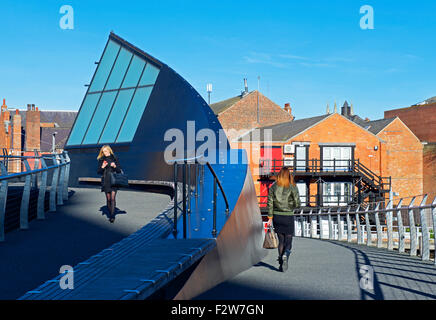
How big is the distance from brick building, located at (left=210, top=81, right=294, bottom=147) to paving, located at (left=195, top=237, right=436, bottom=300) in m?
46.2

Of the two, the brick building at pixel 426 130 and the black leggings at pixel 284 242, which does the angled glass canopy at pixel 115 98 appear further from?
the brick building at pixel 426 130

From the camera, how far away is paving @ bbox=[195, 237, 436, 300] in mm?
5781

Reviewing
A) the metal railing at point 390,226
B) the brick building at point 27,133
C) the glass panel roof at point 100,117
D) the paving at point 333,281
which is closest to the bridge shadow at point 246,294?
the paving at point 333,281

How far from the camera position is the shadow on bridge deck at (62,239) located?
523cm

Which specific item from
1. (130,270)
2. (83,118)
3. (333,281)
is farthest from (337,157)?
(130,270)

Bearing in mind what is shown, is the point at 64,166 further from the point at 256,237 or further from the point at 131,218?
the point at 256,237

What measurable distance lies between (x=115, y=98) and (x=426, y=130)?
152ft

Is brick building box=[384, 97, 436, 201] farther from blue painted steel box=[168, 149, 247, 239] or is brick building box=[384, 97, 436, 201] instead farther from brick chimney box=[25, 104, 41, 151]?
blue painted steel box=[168, 149, 247, 239]

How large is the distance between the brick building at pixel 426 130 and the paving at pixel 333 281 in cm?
4481

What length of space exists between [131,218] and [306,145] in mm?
35005

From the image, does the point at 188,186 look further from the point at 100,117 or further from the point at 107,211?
the point at 100,117

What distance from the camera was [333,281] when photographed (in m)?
6.70

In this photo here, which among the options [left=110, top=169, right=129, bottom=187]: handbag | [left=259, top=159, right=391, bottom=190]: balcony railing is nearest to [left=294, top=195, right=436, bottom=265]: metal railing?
[left=259, top=159, right=391, bottom=190]: balcony railing

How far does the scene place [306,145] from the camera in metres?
43.1
